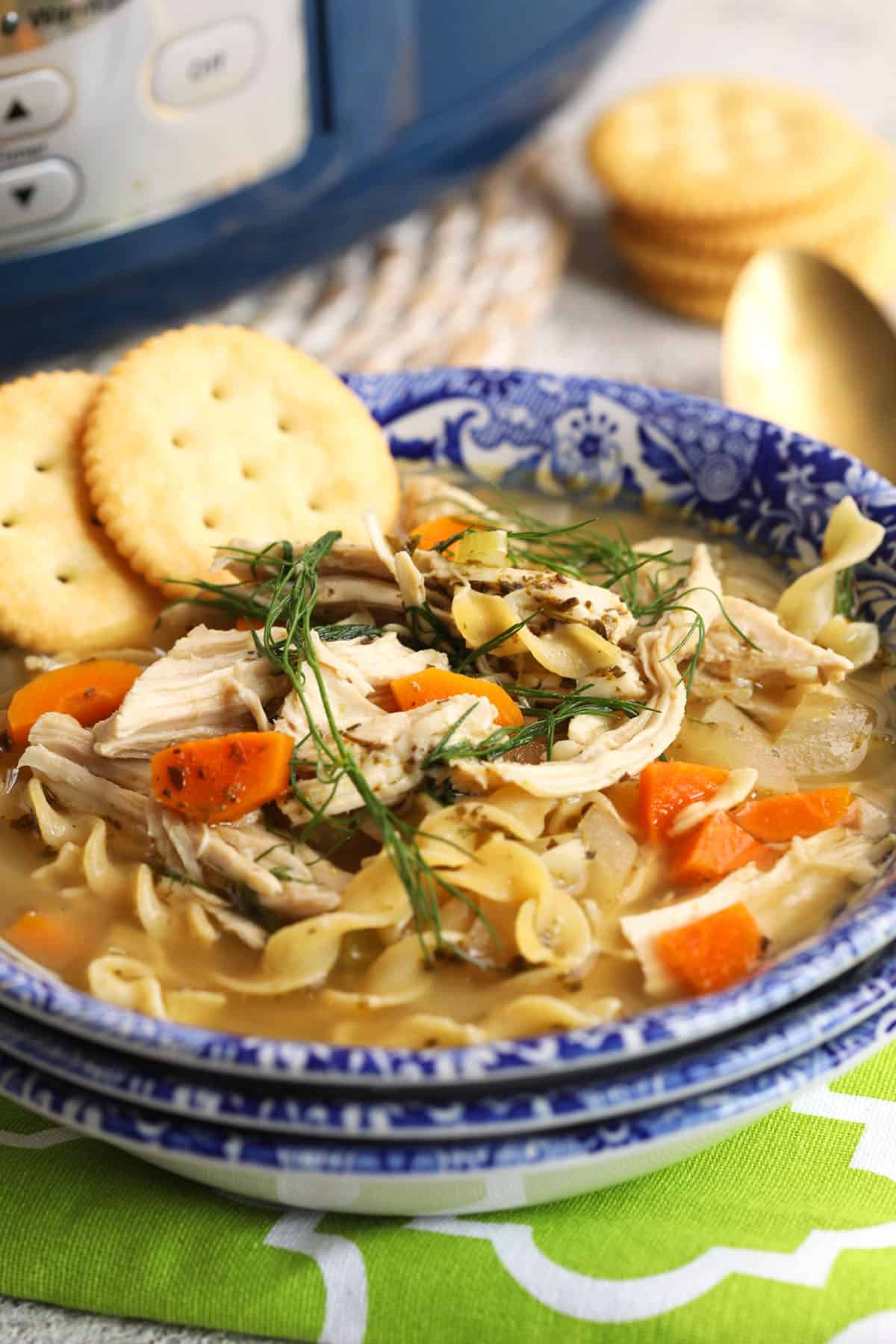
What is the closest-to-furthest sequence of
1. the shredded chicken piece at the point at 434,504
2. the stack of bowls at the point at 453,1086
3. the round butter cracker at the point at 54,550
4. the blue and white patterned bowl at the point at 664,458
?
the stack of bowls at the point at 453,1086 < the blue and white patterned bowl at the point at 664,458 < the round butter cracker at the point at 54,550 < the shredded chicken piece at the point at 434,504

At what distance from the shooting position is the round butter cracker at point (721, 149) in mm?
4699

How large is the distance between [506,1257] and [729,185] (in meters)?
3.72

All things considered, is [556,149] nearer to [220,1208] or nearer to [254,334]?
[254,334]

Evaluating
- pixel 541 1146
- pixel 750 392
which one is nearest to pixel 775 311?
pixel 750 392

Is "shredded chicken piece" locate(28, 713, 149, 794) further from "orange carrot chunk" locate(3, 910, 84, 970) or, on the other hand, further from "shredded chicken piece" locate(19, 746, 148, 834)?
"orange carrot chunk" locate(3, 910, 84, 970)

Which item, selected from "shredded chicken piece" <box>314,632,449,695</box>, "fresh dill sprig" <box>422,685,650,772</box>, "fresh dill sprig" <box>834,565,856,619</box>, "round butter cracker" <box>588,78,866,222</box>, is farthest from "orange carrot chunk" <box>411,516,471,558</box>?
"round butter cracker" <box>588,78,866,222</box>

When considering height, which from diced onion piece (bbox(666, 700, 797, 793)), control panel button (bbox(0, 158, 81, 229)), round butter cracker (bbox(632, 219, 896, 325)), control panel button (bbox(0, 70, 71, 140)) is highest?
control panel button (bbox(0, 70, 71, 140))

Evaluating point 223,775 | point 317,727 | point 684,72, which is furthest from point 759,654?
point 684,72

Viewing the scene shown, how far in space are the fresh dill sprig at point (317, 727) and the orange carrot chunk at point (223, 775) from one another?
4 centimetres

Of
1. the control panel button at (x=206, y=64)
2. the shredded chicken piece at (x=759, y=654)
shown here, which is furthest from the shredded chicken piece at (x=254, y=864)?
the control panel button at (x=206, y=64)

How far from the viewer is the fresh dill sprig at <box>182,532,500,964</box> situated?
7.07 ft

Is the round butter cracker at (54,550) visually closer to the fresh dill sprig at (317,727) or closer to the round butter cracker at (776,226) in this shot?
the fresh dill sprig at (317,727)

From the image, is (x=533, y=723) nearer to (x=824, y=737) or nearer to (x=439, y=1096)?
(x=824, y=737)

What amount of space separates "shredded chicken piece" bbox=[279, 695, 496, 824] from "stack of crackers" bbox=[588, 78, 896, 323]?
2859 mm
